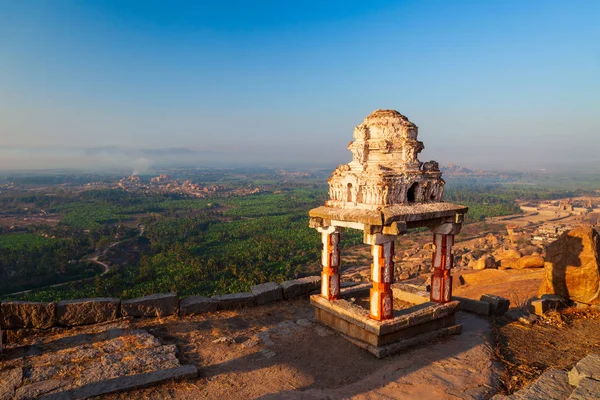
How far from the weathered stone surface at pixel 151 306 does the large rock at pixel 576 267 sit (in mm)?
10180

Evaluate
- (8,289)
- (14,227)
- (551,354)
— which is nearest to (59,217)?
(14,227)

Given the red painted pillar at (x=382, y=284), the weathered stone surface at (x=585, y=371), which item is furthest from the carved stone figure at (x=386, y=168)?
the weathered stone surface at (x=585, y=371)

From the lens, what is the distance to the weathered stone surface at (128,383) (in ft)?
17.1

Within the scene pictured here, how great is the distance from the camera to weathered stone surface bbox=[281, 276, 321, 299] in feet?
33.9

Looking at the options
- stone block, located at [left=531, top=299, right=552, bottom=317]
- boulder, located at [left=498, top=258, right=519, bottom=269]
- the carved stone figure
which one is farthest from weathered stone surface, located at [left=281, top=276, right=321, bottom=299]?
boulder, located at [left=498, top=258, right=519, bottom=269]

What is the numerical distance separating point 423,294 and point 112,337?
7045 mm

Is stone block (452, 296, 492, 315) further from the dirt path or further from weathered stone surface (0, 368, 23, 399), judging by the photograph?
weathered stone surface (0, 368, 23, 399)

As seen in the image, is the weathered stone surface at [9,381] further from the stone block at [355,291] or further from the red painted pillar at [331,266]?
the stone block at [355,291]

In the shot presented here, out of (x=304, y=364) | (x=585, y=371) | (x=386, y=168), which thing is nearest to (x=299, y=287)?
(x=304, y=364)

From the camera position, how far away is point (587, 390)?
4684mm

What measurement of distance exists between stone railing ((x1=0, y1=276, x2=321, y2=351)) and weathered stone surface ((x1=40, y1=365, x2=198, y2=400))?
2.85 metres

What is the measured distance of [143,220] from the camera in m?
89.2

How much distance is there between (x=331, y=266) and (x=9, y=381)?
589 centimetres

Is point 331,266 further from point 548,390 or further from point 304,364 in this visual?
point 548,390
